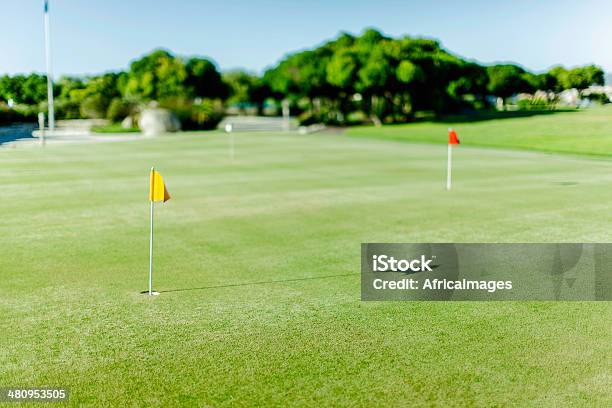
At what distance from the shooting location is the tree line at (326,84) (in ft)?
69.8

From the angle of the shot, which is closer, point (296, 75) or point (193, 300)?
point (193, 300)

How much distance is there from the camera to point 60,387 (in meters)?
6.71

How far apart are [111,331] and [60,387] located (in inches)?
69.1

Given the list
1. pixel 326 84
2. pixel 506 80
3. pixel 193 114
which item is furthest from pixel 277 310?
pixel 326 84

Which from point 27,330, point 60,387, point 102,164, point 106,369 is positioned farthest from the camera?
point 102,164

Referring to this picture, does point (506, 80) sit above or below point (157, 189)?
above

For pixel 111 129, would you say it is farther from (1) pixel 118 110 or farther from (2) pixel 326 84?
(2) pixel 326 84

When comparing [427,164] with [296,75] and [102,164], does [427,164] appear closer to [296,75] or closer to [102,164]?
[102,164]

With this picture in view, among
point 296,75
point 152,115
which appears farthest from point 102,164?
point 296,75

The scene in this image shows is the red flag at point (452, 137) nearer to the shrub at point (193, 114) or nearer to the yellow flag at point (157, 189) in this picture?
the yellow flag at point (157, 189)

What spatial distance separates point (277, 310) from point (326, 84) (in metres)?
74.2

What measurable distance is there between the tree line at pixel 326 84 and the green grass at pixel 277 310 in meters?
3.69

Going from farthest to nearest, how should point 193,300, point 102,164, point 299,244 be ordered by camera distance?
point 102,164 → point 299,244 → point 193,300

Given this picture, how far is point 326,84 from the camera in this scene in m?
81.7
